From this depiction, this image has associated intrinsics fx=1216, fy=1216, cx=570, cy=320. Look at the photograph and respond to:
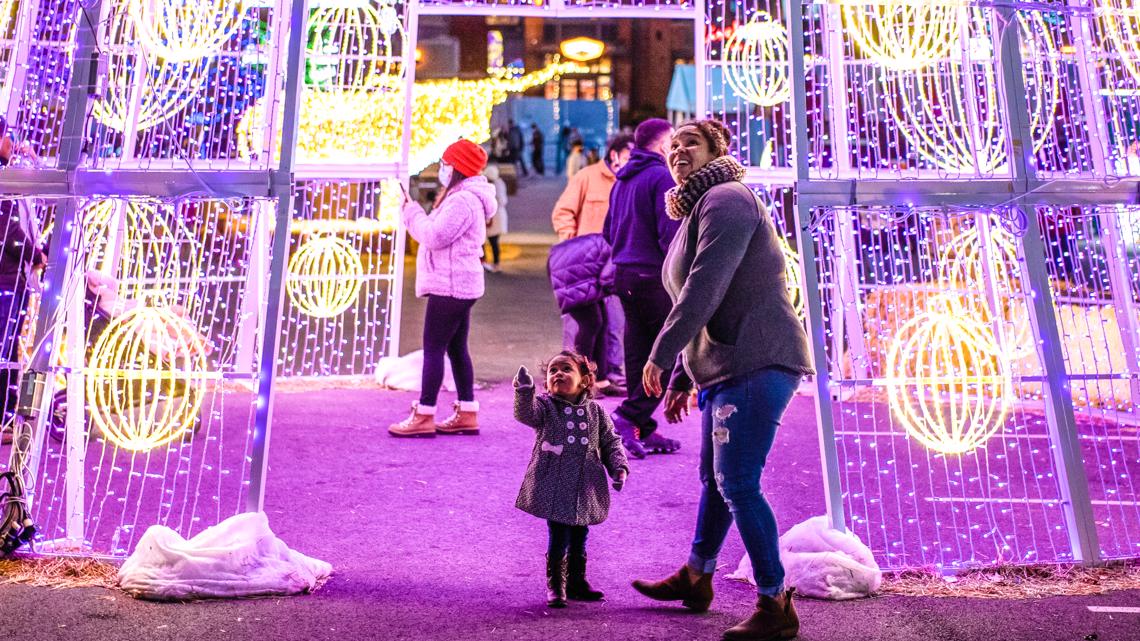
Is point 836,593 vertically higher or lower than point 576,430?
lower

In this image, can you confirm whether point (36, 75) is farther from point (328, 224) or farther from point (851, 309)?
point (851, 309)

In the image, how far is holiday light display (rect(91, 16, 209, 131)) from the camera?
211 inches

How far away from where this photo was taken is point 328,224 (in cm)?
917

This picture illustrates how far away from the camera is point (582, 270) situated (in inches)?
305

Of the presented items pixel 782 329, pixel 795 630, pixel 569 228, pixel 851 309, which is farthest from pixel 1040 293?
pixel 569 228

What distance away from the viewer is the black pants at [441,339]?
23.1 ft

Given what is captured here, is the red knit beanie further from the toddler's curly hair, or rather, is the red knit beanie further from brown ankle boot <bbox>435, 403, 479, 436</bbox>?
the toddler's curly hair

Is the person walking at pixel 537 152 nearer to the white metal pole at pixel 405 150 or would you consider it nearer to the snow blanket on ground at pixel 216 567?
the white metal pole at pixel 405 150

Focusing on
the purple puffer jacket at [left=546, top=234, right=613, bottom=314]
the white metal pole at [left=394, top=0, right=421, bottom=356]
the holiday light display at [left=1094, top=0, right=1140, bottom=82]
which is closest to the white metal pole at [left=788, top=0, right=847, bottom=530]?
the holiday light display at [left=1094, top=0, right=1140, bottom=82]

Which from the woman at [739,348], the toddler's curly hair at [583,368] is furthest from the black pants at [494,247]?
the woman at [739,348]

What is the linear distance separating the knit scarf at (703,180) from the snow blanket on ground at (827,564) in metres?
1.35

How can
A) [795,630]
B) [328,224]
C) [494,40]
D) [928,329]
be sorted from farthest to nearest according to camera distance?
1. [494,40]
2. [328,224]
3. [928,329]
4. [795,630]

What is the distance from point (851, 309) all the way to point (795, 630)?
4477 millimetres

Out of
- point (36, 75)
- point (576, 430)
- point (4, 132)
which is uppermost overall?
point (36, 75)
